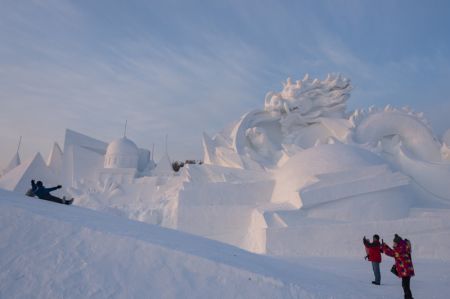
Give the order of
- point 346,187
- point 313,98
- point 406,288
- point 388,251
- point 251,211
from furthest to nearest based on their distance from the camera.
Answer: point 313,98
point 251,211
point 346,187
point 388,251
point 406,288

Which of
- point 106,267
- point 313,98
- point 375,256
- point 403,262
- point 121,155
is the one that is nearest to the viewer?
point 106,267

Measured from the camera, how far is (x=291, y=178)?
543 inches

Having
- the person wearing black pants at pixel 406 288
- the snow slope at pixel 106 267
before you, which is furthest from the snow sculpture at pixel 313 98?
the snow slope at pixel 106 267

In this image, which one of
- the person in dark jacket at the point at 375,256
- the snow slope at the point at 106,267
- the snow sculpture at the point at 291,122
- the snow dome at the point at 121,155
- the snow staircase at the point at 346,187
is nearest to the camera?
the snow slope at the point at 106,267

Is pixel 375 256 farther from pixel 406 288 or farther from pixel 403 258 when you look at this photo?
pixel 406 288

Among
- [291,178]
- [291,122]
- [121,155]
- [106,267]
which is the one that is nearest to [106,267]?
[106,267]

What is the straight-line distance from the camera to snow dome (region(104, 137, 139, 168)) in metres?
22.1

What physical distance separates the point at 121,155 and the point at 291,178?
12215mm

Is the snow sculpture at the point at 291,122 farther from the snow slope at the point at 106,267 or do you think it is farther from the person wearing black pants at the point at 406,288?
the snow slope at the point at 106,267

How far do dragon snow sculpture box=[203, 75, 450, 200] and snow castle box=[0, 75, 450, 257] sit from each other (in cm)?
5

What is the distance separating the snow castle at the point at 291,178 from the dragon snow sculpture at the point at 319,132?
0.17 ft

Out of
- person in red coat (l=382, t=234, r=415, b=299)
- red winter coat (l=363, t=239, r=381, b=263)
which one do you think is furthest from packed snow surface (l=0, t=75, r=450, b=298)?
red winter coat (l=363, t=239, r=381, b=263)

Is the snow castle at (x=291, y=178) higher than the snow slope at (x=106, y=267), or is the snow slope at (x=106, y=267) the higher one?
the snow castle at (x=291, y=178)

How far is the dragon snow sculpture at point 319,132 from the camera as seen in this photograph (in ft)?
53.4
